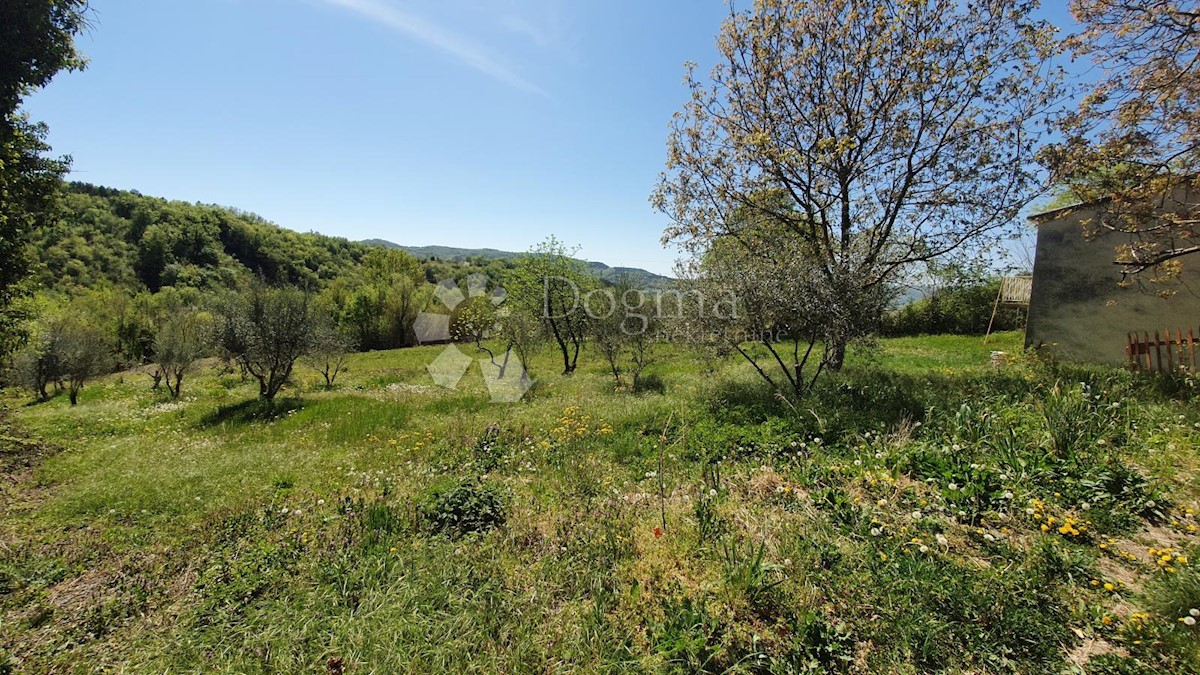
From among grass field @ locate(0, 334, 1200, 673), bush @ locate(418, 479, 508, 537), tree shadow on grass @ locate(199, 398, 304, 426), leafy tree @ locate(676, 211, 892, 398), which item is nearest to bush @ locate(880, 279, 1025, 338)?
leafy tree @ locate(676, 211, 892, 398)

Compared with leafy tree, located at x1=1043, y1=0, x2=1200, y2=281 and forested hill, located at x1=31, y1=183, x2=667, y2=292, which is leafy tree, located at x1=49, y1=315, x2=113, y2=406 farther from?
leafy tree, located at x1=1043, y1=0, x2=1200, y2=281

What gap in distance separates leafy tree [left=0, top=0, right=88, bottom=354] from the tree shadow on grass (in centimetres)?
568

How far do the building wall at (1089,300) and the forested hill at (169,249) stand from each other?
50.8 metres

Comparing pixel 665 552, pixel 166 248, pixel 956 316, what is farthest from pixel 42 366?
pixel 166 248

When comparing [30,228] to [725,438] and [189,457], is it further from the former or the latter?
[725,438]

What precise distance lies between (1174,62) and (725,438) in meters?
10.8

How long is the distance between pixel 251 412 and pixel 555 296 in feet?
52.6

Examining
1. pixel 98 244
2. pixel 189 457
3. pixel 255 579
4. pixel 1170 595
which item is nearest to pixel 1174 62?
pixel 1170 595

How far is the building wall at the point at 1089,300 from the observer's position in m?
10.9

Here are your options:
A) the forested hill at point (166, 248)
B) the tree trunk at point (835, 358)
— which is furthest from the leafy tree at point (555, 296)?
the forested hill at point (166, 248)

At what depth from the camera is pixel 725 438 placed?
7633mm

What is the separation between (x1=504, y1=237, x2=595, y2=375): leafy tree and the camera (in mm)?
25531

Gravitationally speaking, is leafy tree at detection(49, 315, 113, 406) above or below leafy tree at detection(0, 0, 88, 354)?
below

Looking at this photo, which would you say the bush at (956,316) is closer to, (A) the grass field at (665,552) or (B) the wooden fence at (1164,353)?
(B) the wooden fence at (1164,353)
